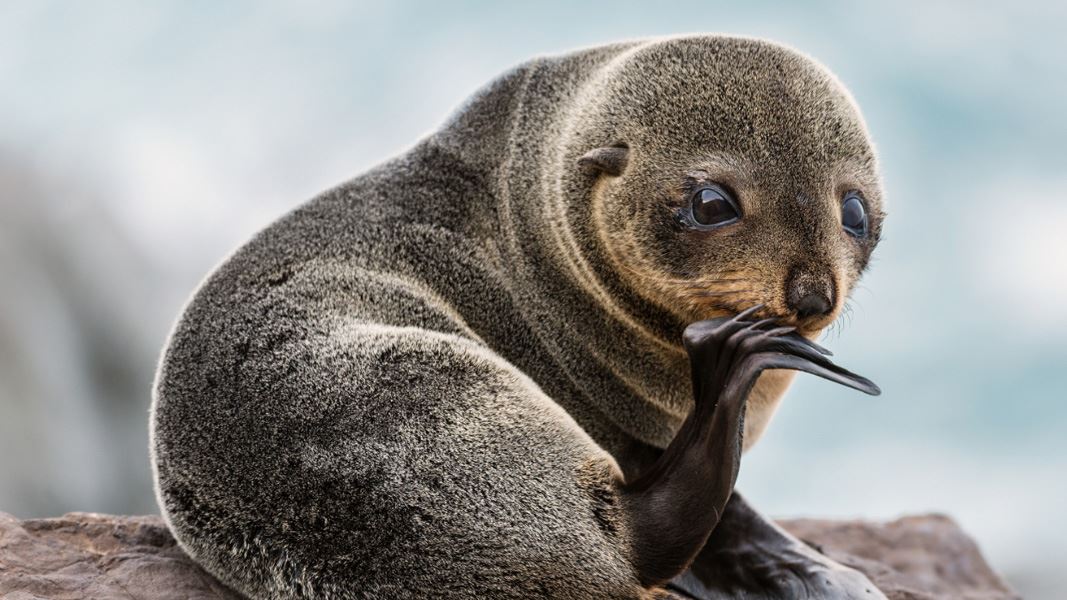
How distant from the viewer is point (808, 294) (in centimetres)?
391

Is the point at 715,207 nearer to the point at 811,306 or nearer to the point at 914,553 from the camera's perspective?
the point at 811,306

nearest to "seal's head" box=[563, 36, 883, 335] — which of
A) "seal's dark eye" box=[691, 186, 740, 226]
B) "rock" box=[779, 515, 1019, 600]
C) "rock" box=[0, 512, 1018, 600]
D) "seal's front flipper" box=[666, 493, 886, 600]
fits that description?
"seal's dark eye" box=[691, 186, 740, 226]

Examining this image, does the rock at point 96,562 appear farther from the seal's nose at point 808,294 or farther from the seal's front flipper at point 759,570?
the seal's nose at point 808,294

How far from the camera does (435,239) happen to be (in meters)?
4.73

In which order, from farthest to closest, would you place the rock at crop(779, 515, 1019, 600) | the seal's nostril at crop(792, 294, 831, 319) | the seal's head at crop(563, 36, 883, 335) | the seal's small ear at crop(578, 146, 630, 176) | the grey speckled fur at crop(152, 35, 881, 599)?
the rock at crop(779, 515, 1019, 600)
the seal's small ear at crop(578, 146, 630, 176)
the seal's head at crop(563, 36, 883, 335)
the seal's nostril at crop(792, 294, 831, 319)
the grey speckled fur at crop(152, 35, 881, 599)

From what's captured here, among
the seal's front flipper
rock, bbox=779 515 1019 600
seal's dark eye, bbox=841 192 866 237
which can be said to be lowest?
rock, bbox=779 515 1019 600

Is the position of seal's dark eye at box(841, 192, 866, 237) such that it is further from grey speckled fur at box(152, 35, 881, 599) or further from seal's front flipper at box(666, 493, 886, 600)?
seal's front flipper at box(666, 493, 886, 600)

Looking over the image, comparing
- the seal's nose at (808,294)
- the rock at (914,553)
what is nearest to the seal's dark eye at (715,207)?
the seal's nose at (808,294)

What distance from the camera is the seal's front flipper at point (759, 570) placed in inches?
184

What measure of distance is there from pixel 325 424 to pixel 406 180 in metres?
1.48

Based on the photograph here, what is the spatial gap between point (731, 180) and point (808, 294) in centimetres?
50

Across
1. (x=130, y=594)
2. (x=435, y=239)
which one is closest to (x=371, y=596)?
(x=130, y=594)

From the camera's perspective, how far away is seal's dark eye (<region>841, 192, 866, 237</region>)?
4246mm

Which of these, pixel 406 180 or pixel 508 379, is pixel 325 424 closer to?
pixel 508 379
